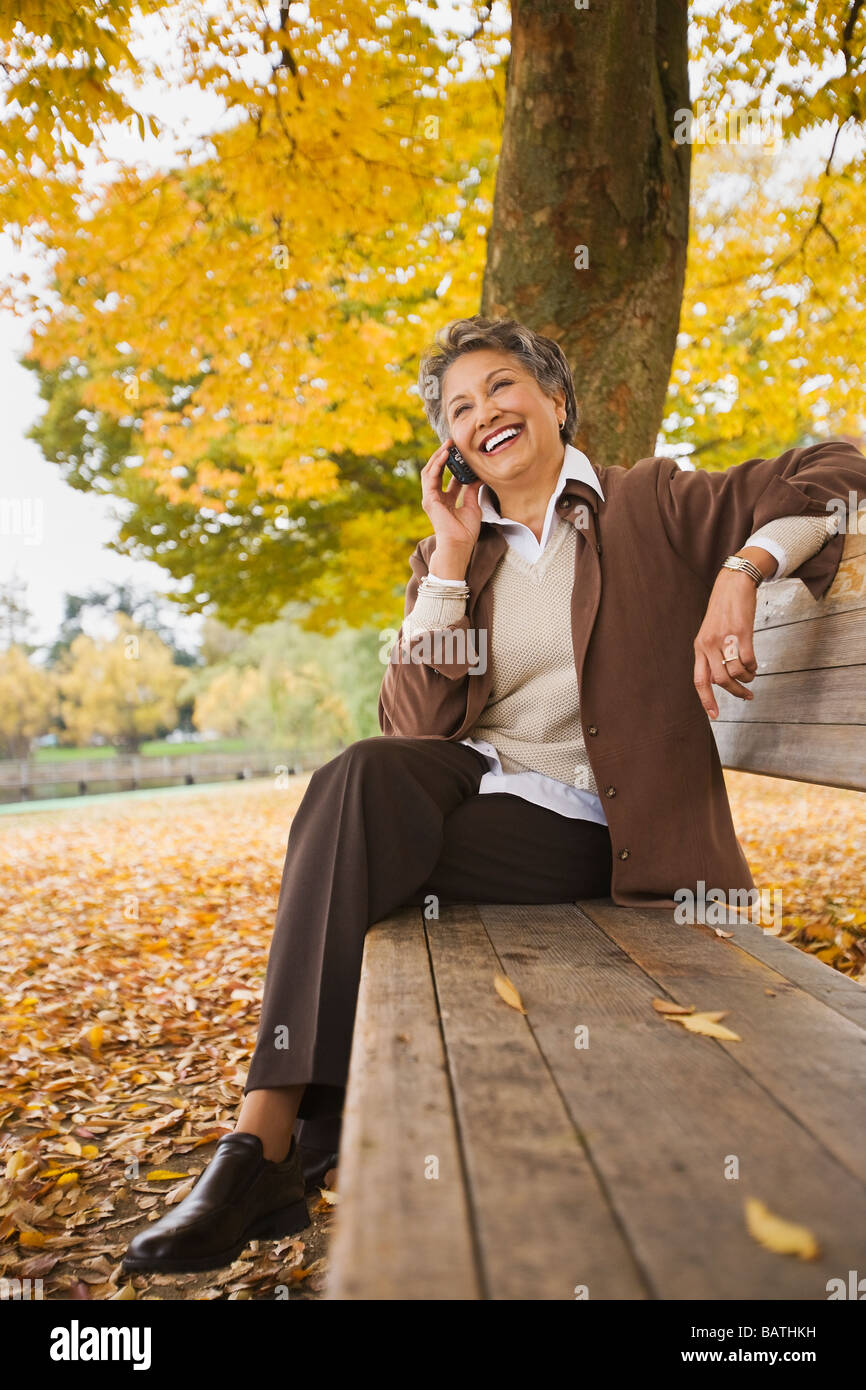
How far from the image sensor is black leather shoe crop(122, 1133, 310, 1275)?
1.95m

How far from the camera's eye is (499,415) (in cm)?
300

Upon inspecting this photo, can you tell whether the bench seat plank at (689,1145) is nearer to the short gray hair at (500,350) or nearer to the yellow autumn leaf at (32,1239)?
the yellow autumn leaf at (32,1239)

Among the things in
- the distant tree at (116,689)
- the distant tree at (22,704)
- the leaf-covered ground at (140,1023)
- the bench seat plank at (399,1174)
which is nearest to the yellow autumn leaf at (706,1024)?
the bench seat plank at (399,1174)

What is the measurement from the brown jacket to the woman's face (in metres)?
0.17

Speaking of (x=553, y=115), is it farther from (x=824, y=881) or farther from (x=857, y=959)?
(x=824, y=881)

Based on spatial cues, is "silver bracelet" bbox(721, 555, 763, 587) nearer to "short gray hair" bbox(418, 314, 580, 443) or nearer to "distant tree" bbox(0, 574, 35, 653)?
"short gray hair" bbox(418, 314, 580, 443)

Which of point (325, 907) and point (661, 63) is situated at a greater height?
point (661, 63)

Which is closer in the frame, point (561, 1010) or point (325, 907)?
point (561, 1010)

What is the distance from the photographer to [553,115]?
4.62 m

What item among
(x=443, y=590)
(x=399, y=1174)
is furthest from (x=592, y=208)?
(x=399, y=1174)

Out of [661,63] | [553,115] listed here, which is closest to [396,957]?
[553,115]

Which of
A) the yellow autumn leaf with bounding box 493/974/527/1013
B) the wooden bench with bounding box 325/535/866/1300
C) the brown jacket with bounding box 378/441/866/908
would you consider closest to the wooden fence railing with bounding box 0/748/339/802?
the brown jacket with bounding box 378/441/866/908

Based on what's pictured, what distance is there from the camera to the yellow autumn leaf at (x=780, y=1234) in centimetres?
98
